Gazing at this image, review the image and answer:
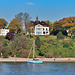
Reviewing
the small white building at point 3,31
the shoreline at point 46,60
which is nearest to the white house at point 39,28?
the small white building at point 3,31

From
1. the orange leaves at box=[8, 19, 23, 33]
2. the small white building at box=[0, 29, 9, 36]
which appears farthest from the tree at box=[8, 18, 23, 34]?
the small white building at box=[0, 29, 9, 36]

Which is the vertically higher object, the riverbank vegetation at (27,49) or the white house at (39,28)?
the white house at (39,28)

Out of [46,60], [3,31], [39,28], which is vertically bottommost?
[46,60]

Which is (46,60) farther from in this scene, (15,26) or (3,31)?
(3,31)

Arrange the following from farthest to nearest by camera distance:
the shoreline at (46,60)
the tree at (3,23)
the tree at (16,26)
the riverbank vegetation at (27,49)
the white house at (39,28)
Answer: the white house at (39,28), the tree at (3,23), the tree at (16,26), the riverbank vegetation at (27,49), the shoreline at (46,60)

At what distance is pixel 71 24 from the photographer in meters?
116

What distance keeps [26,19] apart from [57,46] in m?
30.2

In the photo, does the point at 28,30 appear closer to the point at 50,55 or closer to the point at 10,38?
the point at 10,38

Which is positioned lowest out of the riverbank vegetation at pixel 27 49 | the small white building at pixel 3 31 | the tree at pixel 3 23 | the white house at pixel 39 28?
the riverbank vegetation at pixel 27 49

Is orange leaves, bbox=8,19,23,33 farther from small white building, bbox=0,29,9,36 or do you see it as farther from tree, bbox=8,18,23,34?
small white building, bbox=0,29,9,36

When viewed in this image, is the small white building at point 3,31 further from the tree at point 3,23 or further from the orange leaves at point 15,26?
the tree at point 3,23

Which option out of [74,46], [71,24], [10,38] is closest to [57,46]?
[74,46]

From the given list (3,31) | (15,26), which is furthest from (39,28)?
(3,31)

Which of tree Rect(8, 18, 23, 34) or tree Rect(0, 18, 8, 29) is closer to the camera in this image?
tree Rect(8, 18, 23, 34)
